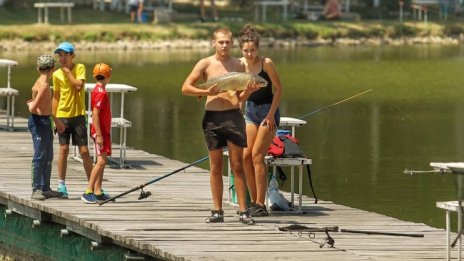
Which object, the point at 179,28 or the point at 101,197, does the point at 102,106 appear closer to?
the point at 101,197

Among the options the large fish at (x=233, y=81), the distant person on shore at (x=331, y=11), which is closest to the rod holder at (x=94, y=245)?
the large fish at (x=233, y=81)

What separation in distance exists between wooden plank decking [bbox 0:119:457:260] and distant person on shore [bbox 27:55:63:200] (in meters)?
0.15

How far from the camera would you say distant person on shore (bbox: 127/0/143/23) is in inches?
2184

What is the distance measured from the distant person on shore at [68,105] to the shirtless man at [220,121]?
1793mm

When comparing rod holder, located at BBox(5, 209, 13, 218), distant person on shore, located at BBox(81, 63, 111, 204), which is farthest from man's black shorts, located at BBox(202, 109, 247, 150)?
rod holder, located at BBox(5, 209, 13, 218)

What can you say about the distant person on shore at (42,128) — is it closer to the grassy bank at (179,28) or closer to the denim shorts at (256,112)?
the denim shorts at (256,112)

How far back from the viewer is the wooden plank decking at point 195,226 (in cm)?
1339

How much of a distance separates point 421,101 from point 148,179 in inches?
741

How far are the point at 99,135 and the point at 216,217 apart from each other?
5.71 ft

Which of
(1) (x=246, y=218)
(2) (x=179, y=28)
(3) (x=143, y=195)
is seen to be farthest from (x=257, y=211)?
(2) (x=179, y=28)

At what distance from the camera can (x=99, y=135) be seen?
15.9 metres

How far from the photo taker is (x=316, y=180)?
2295cm

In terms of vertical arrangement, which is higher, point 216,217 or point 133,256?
point 216,217

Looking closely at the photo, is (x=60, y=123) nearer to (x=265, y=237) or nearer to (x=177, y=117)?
(x=265, y=237)
